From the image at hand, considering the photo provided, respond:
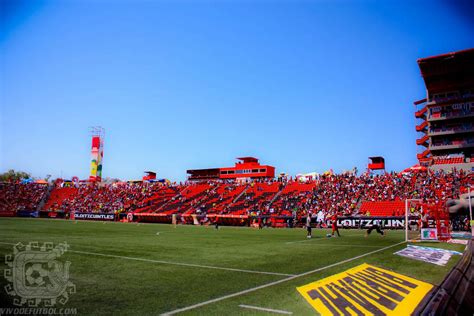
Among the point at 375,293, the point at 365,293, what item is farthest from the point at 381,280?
the point at 365,293

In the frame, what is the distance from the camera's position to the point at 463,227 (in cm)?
3306

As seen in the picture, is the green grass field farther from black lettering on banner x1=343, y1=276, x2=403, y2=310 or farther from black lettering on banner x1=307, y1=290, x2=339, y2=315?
black lettering on banner x1=343, y1=276, x2=403, y2=310

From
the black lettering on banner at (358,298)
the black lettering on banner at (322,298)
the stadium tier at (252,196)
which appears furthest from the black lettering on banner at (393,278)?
the stadium tier at (252,196)

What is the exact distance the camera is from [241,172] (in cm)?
8031

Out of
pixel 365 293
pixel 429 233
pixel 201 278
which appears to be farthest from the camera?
pixel 429 233

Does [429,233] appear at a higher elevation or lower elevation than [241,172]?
lower

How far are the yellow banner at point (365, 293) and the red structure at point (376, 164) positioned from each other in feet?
224

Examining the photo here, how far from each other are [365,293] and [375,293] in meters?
0.22

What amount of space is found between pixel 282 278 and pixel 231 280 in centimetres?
136

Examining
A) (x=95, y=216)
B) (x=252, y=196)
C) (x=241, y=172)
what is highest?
(x=241, y=172)

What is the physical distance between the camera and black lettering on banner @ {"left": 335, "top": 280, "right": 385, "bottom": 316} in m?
5.96

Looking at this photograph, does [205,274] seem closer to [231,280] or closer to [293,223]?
[231,280]

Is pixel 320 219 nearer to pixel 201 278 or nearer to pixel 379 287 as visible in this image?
pixel 379 287

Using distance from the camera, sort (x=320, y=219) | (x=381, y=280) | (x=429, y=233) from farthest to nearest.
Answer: (x=320, y=219), (x=429, y=233), (x=381, y=280)
